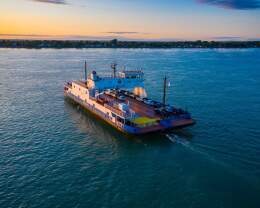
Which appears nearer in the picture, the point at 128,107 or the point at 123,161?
the point at 123,161

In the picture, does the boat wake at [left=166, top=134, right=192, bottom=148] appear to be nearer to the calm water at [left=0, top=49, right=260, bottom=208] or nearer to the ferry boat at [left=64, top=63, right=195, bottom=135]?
the calm water at [left=0, top=49, right=260, bottom=208]

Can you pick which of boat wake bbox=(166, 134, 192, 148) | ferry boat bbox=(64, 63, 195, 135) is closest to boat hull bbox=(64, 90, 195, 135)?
ferry boat bbox=(64, 63, 195, 135)

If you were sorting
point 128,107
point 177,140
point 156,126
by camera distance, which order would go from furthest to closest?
point 128,107 → point 156,126 → point 177,140

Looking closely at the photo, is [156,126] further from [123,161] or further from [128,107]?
[123,161]

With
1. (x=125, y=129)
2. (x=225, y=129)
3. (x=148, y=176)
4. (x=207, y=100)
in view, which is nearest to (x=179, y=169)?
(x=148, y=176)

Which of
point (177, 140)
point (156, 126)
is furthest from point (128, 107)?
point (177, 140)

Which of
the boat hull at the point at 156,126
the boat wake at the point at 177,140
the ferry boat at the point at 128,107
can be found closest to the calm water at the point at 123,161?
the boat wake at the point at 177,140

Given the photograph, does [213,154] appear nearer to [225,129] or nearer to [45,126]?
Answer: [225,129]

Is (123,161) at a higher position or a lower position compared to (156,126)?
lower

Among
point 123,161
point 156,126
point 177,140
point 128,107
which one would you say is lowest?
point 123,161
